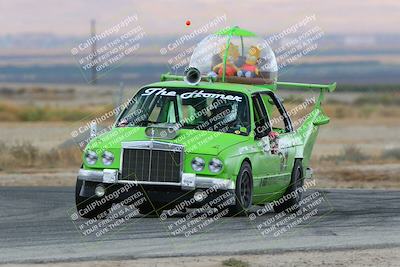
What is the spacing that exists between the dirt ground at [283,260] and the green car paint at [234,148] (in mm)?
2758

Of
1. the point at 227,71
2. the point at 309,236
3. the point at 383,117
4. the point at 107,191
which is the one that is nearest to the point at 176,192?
the point at 107,191

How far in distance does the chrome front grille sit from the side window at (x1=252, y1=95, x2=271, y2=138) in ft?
5.65

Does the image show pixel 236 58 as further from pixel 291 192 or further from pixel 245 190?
→ pixel 245 190

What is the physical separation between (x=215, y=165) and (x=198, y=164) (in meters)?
0.21

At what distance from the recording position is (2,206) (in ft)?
54.9

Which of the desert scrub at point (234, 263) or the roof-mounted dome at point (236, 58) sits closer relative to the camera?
the desert scrub at point (234, 263)

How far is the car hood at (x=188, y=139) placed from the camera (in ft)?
47.4

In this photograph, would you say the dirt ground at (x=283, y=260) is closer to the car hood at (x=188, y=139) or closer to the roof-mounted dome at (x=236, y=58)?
the car hood at (x=188, y=139)

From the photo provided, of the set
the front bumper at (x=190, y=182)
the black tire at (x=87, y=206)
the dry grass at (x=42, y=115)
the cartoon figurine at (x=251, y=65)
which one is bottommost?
the dry grass at (x=42, y=115)

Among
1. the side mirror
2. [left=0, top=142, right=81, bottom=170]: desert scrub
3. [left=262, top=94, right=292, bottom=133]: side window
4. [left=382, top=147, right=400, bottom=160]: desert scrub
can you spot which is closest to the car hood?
[left=262, top=94, right=292, bottom=133]: side window

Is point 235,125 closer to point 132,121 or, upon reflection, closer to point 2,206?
point 132,121

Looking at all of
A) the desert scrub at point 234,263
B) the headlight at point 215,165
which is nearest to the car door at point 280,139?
the headlight at point 215,165

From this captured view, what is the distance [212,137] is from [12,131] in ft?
91.7

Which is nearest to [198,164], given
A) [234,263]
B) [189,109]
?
[189,109]
